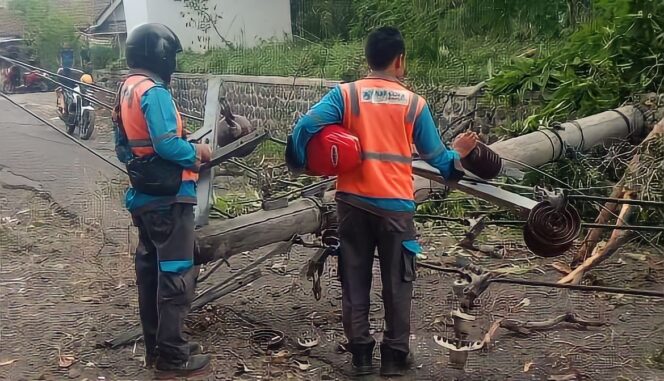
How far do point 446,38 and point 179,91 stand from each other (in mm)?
4645

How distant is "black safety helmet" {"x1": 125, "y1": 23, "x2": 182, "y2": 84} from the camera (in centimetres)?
457

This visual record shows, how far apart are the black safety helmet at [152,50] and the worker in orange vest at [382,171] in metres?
0.84

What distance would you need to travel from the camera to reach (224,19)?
1914 centimetres

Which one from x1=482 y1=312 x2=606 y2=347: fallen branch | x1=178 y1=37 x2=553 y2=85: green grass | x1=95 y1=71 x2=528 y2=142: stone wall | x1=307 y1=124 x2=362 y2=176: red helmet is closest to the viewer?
x1=307 y1=124 x2=362 y2=176: red helmet

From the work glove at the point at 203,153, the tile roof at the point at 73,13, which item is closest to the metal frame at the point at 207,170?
the work glove at the point at 203,153

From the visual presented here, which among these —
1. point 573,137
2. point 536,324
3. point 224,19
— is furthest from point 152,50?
point 224,19

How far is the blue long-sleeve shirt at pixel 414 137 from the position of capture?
4.30 m

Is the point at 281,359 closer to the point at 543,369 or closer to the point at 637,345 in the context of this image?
the point at 543,369

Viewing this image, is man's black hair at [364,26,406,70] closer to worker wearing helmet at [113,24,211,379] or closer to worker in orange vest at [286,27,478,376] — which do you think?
worker in orange vest at [286,27,478,376]

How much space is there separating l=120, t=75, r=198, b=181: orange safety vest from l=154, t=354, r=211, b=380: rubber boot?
3.31 feet

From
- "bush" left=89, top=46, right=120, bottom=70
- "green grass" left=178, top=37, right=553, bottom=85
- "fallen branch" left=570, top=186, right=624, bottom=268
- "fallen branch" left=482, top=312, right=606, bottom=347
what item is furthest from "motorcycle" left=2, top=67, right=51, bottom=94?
"fallen branch" left=482, top=312, right=606, bottom=347

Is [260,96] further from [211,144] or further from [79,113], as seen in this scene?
[211,144]

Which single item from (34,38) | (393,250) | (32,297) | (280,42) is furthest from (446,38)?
(393,250)

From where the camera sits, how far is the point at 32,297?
6.39 m
